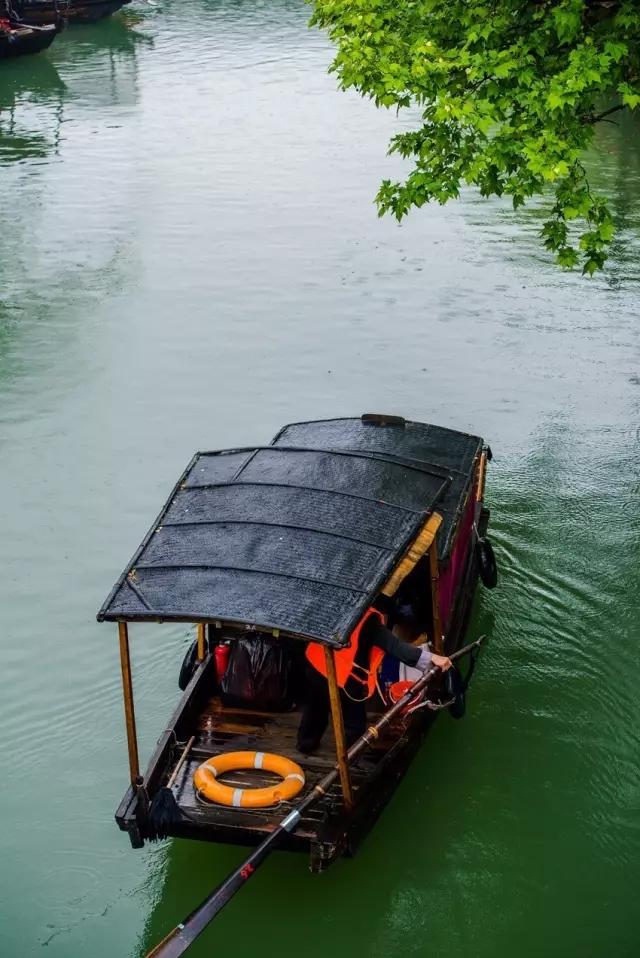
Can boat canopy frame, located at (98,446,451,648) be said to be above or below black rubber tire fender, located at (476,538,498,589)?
above

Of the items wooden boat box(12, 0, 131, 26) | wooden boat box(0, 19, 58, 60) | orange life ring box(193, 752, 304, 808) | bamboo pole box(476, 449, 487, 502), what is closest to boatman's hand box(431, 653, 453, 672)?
orange life ring box(193, 752, 304, 808)

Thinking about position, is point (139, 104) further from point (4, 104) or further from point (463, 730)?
point (463, 730)

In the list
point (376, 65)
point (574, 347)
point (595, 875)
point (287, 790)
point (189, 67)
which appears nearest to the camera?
point (287, 790)

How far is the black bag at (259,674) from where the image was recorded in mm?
7418

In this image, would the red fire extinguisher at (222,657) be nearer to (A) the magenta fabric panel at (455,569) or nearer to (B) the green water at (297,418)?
(B) the green water at (297,418)

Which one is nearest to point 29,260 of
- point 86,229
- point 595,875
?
point 86,229

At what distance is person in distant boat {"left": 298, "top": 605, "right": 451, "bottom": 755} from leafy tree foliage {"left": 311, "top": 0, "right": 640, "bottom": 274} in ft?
13.2

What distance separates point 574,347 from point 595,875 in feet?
29.0

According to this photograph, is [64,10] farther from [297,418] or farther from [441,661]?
[441,661]

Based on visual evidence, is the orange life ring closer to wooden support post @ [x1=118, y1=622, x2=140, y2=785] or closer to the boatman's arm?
wooden support post @ [x1=118, y1=622, x2=140, y2=785]

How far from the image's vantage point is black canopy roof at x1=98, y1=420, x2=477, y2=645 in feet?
20.6

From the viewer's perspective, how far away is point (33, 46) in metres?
35.3

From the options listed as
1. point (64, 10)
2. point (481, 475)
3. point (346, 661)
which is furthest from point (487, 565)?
point (64, 10)

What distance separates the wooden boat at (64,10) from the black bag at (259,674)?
35184 mm
